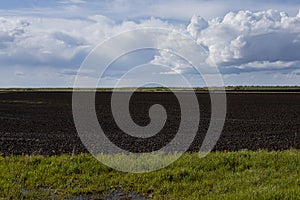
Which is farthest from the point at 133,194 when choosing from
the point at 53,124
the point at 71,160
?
the point at 53,124

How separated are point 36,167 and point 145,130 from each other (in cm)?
1524

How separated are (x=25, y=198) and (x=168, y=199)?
3.26m

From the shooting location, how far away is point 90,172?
460 inches

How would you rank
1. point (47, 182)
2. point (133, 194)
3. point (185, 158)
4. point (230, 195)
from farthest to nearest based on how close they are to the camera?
point (185, 158)
point (47, 182)
point (133, 194)
point (230, 195)

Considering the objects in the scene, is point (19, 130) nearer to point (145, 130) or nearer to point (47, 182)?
point (145, 130)

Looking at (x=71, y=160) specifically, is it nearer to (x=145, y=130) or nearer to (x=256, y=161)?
(x=256, y=161)

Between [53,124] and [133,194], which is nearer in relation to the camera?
[133,194]

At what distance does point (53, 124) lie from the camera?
3059cm

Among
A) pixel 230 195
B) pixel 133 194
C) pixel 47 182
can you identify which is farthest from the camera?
pixel 47 182

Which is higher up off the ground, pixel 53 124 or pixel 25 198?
pixel 25 198

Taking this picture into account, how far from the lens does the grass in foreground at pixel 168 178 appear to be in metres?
9.80

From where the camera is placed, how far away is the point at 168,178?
11.1 meters

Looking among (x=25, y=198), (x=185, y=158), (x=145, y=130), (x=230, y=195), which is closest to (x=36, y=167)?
(x=25, y=198)

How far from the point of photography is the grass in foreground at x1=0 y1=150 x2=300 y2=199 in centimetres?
980
